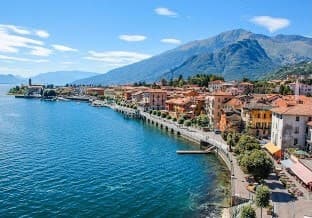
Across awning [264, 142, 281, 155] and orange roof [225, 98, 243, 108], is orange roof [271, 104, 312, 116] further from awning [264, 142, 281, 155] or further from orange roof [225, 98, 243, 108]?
orange roof [225, 98, 243, 108]

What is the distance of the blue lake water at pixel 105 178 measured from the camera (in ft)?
153

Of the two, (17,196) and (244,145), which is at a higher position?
(244,145)

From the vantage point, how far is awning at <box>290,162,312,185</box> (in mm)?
48369

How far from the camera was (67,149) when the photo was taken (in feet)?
271

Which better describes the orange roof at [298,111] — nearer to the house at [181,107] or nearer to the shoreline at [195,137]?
the shoreline at [195,137]

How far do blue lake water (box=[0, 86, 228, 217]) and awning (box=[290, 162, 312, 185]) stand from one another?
10.00m

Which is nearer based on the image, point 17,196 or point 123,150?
point 17,196

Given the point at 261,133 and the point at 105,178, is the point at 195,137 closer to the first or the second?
the point at 261,133

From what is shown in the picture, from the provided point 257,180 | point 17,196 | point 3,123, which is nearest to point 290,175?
point 257,180

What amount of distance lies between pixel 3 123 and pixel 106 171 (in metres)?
77.9

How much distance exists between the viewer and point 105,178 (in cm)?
5941

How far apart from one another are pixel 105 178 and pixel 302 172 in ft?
92.7

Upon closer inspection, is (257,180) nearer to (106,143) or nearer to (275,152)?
(275,152)

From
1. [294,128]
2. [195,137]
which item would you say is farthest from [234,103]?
[294,128]
